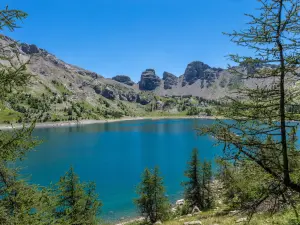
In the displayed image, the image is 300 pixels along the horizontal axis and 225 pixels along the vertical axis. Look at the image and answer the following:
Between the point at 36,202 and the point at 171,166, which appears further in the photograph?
the point at 171,166

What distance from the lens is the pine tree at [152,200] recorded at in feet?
110

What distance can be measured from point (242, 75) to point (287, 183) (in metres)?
3.10

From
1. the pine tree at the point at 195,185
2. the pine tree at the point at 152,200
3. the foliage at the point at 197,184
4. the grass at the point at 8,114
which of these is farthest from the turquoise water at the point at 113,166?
the grass at the point at 8,114

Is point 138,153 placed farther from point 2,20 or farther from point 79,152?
point 2,20

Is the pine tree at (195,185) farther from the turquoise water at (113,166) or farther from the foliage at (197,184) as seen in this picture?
the turquoise water at (113,166)

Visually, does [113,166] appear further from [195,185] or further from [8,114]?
[8,114]

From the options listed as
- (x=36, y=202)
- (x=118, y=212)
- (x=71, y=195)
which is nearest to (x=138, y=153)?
(x=118, y=212)

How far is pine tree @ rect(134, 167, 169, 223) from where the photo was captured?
1315 inches

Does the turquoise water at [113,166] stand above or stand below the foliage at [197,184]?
below

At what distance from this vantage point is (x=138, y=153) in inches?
3526

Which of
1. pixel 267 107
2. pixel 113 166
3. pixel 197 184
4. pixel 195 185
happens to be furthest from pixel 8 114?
pixel 113 166

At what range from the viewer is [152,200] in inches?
1324

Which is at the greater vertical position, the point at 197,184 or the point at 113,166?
the point at 197,184

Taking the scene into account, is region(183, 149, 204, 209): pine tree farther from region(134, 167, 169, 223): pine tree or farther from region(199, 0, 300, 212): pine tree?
region(199, 0, 300, 212): pine tree
